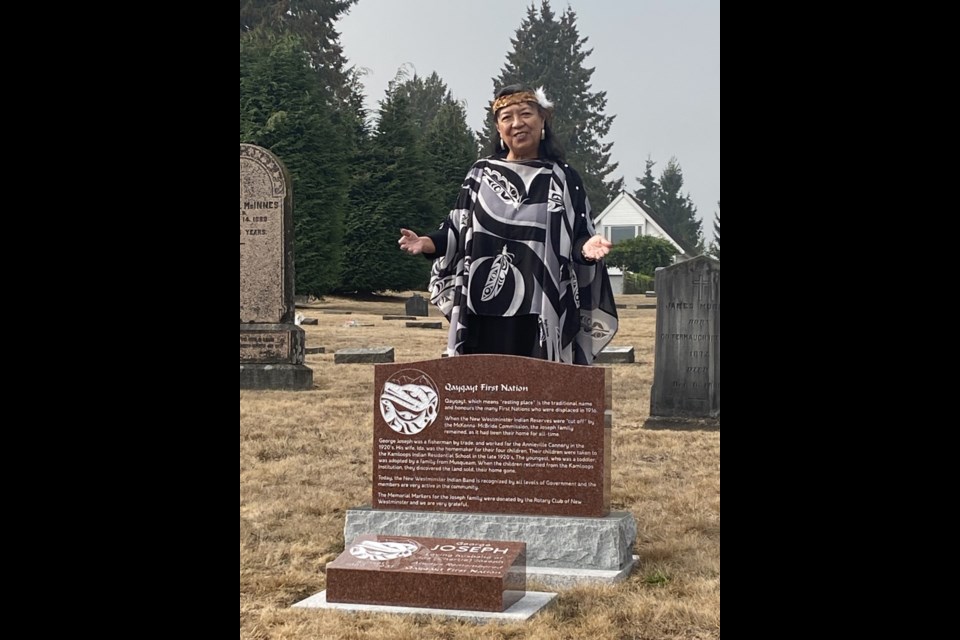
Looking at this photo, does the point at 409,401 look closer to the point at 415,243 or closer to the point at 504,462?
the point at 504,462

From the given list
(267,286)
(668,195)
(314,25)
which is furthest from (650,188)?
(267,286)

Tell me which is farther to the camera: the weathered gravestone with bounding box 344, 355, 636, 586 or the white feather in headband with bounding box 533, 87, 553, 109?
the white feather in headband with bounding box 533, 87, 553, 109

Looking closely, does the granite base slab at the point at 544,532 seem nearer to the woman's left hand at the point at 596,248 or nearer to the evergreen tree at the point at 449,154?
the woman's left hand at the point at 596,248

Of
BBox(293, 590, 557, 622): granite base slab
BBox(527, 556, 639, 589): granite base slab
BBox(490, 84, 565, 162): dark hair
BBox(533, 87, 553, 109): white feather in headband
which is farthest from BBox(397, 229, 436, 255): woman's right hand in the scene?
BBox(293, 590, 557, 622): granite base slab

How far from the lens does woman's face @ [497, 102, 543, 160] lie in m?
6.50

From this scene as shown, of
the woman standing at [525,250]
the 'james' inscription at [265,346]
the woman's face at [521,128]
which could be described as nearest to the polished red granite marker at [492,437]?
the woman standing at [525,250]

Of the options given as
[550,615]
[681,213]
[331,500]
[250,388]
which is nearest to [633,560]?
[550,615]

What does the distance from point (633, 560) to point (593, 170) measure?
1893 centimetres

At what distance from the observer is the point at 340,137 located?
22.7 metres

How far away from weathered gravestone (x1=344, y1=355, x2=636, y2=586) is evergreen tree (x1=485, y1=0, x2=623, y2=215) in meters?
15.9

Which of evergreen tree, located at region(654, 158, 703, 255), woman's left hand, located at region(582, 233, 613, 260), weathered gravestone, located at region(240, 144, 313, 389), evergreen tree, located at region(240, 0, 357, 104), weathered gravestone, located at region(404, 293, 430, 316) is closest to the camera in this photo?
woman's left hand, located at region(582, 233, 613, 260)

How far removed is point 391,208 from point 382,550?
53.2ft

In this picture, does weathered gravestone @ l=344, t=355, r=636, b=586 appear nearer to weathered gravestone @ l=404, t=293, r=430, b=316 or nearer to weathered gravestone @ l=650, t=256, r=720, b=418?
weathered gravestone @ l=650, t=256, r=720, b=418

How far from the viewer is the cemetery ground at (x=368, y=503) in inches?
197
